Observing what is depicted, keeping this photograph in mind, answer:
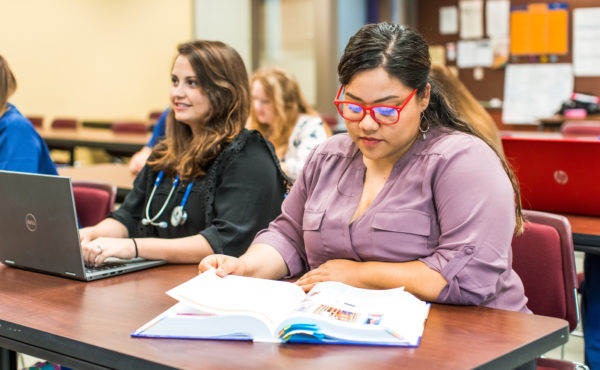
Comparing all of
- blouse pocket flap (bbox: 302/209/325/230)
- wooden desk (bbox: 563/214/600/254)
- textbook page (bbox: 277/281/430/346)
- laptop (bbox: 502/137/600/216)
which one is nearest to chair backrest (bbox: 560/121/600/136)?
laptop (bbox: 502/137/600/216)

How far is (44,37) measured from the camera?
27.8 ft

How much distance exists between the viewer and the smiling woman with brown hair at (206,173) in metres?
2.21

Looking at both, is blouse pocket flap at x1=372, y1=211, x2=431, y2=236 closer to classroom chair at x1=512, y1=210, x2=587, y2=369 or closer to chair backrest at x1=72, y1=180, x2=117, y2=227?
classroom chair at x1=512, y1=210, x2=587, y2=369

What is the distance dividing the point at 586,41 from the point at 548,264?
20.4ft

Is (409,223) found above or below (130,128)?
above

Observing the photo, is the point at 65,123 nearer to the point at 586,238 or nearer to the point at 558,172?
the point at 558,172

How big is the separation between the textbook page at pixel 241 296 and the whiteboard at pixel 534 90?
267 inches

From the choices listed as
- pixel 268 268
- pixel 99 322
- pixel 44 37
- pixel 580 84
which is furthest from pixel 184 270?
pixel 44 37

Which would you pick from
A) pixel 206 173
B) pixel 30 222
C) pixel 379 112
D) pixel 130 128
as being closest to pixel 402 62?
pixel 379 112

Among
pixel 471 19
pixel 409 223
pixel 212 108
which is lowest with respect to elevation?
pixel 409 223

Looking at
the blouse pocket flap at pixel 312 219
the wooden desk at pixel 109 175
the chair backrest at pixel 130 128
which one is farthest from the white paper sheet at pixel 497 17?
the blouse pocket flap at pixel 312 219

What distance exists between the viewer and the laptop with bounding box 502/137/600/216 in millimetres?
2514

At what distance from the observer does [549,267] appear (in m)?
2.00

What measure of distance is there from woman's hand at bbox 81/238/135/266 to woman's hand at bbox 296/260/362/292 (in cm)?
57
